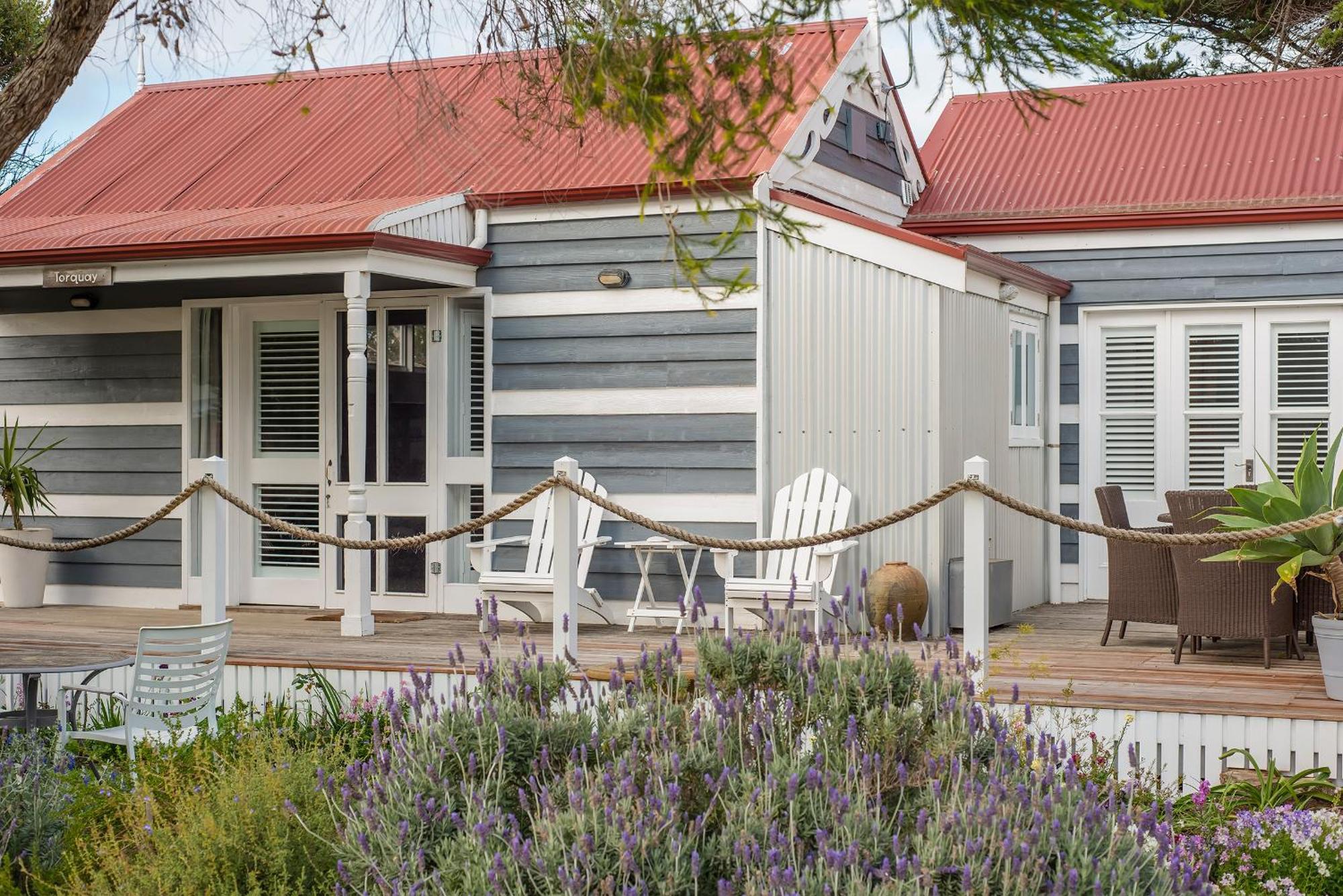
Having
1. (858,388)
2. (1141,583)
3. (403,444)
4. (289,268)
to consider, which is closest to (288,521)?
(403,444)

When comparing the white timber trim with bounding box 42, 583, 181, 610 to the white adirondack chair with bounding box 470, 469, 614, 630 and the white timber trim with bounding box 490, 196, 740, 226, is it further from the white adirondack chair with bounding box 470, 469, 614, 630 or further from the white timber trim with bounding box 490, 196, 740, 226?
the white timber trim with bounding box 490, 196, 740, 226

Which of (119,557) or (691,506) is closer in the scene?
(691,506)

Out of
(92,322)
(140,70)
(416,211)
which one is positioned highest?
(140,70)

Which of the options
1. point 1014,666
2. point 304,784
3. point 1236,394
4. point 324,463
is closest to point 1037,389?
point 1236,394

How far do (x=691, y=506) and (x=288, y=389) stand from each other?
3.00m

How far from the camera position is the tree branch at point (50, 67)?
5.38 meters

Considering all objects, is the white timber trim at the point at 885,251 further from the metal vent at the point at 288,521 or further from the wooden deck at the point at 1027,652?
the metal vent at the point at 288,521

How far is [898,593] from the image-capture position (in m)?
8.54

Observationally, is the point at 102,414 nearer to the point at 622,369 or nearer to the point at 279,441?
the point at 279,441

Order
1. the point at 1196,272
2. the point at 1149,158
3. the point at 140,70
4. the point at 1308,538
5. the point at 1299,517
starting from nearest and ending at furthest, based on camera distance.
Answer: the point at 1308,538
the point at 1299,517
the point at 1196,272
the point at 1149,158
the point at 140,70

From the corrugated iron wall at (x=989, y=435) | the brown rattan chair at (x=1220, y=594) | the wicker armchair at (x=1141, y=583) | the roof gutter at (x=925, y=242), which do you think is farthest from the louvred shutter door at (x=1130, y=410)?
the brown rattan chair at (x=1220, y=594)

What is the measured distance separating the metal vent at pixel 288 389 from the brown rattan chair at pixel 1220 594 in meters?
5.63

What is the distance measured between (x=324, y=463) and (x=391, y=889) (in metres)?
7.49

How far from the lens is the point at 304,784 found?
14.1 feet
